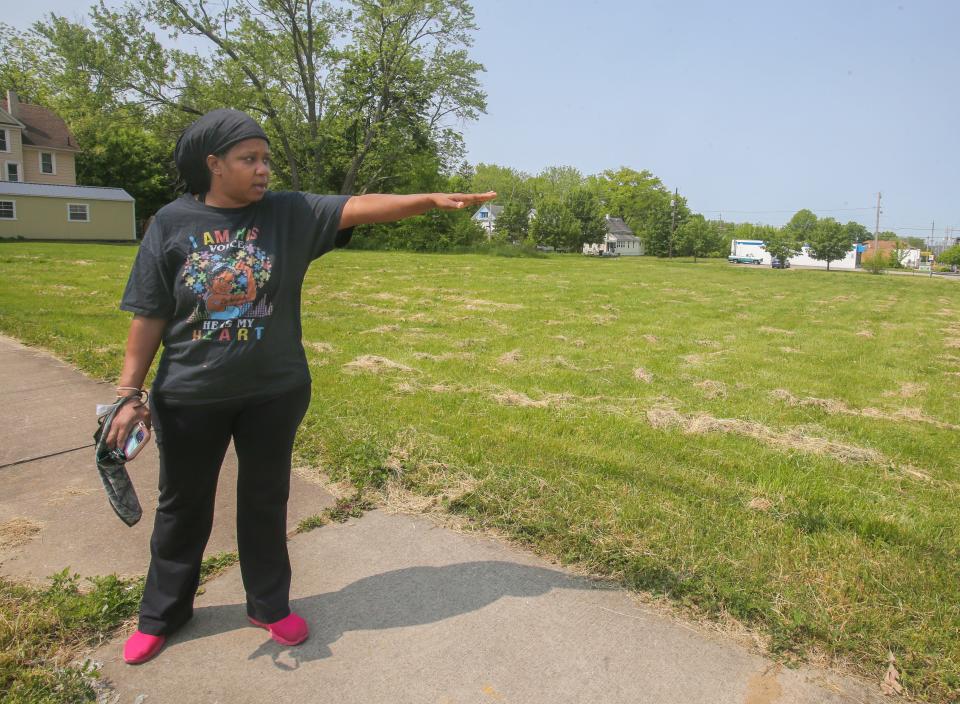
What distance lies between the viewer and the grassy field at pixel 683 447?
2805 mm

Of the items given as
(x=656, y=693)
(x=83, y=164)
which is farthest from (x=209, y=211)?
(x=83, y=164)

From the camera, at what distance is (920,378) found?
7.93 meters

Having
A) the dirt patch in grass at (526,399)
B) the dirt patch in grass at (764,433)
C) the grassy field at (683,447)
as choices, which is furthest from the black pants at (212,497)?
the dirt patch in grass at (764,433)

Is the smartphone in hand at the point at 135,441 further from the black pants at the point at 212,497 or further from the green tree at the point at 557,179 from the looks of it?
the green tree at the point at 557,179

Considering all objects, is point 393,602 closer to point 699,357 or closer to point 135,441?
point 135,441

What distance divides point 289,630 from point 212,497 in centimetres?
58

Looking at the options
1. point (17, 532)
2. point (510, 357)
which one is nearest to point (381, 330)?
point (510, 357)

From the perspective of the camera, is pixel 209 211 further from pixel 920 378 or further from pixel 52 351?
pixel 920 378

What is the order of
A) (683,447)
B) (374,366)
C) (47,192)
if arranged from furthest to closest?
1. (47,192)
2. (374,366)
3. (683,447)

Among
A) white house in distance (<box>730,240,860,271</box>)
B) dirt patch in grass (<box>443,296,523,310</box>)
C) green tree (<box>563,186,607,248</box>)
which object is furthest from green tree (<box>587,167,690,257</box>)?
dirt patch in grass (<box>443,296,523,310</box>)

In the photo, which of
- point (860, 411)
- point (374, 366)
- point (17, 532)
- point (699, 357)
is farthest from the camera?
point (699, 357)

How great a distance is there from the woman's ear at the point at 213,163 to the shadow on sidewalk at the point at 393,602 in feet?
5.64

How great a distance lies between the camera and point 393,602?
2.78 m

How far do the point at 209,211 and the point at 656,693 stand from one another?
2.27 meters
